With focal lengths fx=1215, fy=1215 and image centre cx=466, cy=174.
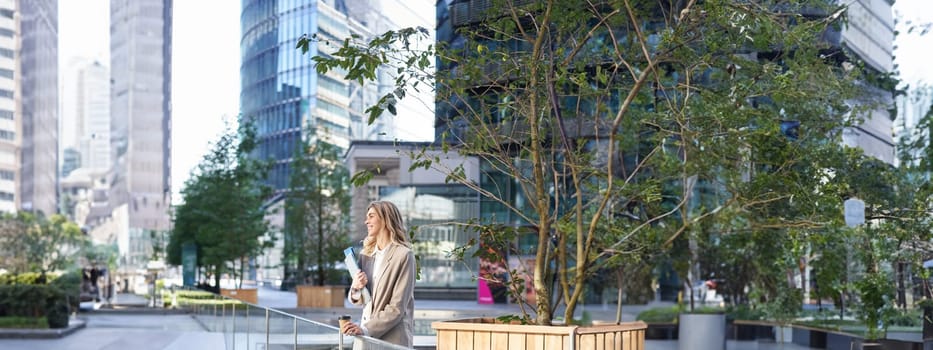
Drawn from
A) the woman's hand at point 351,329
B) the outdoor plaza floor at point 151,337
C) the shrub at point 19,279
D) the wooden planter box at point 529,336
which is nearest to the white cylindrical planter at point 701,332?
the outdoor plaza floor at point 151,337

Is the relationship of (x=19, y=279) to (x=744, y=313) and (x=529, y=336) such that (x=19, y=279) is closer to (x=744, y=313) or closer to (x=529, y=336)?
(x=744, y=313)

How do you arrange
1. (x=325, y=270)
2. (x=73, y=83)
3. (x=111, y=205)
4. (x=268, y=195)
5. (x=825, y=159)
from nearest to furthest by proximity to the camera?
(x=825, y=159)
(x=325, y=270)
(x=73, y=83)
(x=268, y=195)
(x=111, y=205)

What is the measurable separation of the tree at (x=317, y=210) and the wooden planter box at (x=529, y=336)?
3480cm

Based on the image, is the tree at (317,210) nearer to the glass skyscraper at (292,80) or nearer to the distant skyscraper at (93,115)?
the distant skyscraper at (93,115)

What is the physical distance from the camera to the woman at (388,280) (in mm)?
6832

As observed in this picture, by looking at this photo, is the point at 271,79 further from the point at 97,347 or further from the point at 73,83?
the point at 97,347

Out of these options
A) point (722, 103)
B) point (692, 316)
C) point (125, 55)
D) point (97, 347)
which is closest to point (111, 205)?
point (125, 55)

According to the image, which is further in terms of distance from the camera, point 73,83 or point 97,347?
point 73,83

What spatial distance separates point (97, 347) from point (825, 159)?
14.7 m

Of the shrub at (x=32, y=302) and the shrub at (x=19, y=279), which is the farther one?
the shrub at (x=19, y=279)

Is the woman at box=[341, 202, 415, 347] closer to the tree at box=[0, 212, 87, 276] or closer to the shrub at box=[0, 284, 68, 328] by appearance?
the shrub at box=[0, 284, 68, 328]

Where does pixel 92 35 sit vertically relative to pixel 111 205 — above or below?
above

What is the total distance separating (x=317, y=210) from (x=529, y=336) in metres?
37.1

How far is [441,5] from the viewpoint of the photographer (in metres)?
54.8
